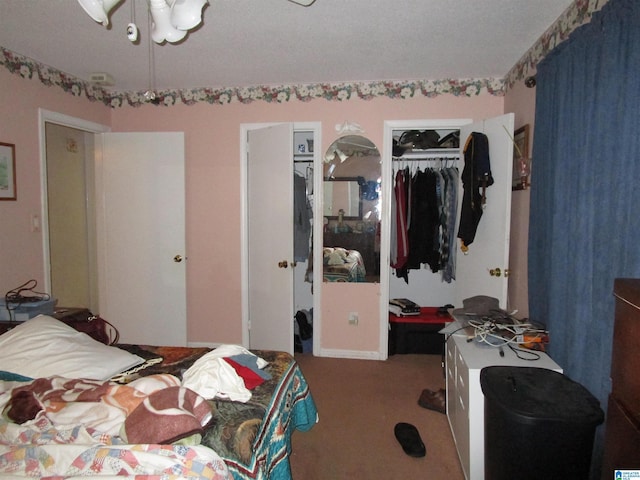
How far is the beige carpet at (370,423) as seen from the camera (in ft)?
6.31

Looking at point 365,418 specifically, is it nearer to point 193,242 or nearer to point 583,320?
point 583,320

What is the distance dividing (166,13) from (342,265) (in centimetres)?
239

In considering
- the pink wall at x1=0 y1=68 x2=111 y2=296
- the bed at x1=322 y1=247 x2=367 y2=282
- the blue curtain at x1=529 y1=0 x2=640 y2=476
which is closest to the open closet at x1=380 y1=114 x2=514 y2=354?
the bed at x1=322 y1=247 x2=367 y2=282

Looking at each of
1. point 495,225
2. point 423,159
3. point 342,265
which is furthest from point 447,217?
point 342,265

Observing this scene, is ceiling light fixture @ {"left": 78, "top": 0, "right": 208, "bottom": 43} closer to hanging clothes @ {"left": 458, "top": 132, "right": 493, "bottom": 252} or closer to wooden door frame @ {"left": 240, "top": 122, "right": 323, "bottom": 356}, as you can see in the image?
wooden door frame @ {"left": 240, "top": 122, "right": 323, "bottom": 356}

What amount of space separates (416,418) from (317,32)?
2.50 meters

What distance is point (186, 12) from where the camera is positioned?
131 cm

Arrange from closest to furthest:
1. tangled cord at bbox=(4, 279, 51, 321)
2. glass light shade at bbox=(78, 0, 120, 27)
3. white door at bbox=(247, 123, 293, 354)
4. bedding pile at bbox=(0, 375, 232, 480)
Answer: bedding pile at bbox=(0, 375, 232, 480), glass light shade at bbox=(78, 0, 120, 27), tangled cord at bbox=(4, 279, 51, 321), white door at bbox=(247, 123, 293, 354)

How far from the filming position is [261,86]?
128 inches

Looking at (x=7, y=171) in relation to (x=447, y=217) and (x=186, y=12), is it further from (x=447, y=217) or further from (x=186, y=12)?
(x=447, y=217)

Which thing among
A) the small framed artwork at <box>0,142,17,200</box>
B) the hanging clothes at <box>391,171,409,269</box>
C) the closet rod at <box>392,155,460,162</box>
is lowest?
the hanging clothes at <box>391,171,409,269</box>

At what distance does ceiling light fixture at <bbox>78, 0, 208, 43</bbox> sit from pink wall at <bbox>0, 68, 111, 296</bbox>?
182 centimetres

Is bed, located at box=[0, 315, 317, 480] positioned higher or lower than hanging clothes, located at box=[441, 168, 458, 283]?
lower

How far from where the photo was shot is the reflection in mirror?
325cm
